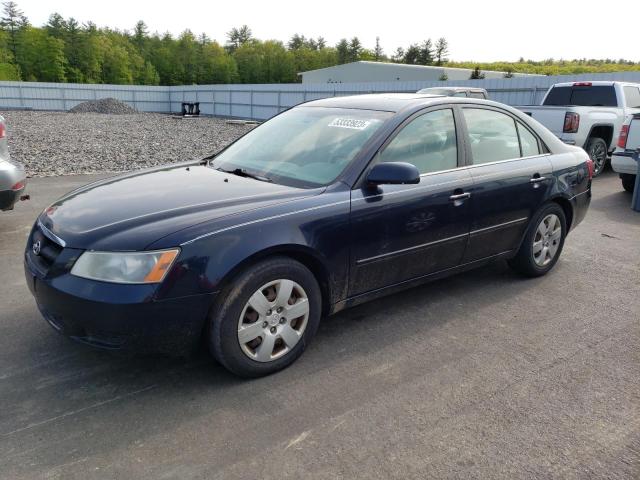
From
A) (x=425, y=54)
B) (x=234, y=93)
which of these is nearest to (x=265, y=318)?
(x=234, y=93)

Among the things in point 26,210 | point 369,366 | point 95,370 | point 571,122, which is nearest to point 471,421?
point 369,366

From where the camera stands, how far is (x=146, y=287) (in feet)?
8.86

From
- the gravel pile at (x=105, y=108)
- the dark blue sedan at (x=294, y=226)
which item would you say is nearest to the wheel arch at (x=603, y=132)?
the dark blue sedan at (x=294, y=226)

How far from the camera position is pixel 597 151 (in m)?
10.9

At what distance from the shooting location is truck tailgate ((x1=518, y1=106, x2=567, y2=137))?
1032 centimetres

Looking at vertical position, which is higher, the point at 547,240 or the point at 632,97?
the point at 632,97

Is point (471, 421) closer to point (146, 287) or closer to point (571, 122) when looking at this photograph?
point (146, 287)

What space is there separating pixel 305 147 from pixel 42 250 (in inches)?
73.8

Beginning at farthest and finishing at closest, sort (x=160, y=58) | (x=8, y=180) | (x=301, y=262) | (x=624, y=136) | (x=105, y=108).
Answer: (x=160, y=58) → (x=105, y=108) → (x=624, y=136) → (x=8, y=180) → (x=301, y=262)

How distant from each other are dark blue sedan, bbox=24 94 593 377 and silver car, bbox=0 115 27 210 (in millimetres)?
2050

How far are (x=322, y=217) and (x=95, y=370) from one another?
5.46 feet

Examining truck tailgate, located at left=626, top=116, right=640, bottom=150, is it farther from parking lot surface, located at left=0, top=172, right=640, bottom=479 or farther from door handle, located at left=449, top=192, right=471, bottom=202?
door handle, located at left=449, top=192, right=471, bottom=202

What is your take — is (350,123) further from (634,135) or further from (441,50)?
(441,50)

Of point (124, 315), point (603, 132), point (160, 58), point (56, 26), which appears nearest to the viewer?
point (124, 315)
